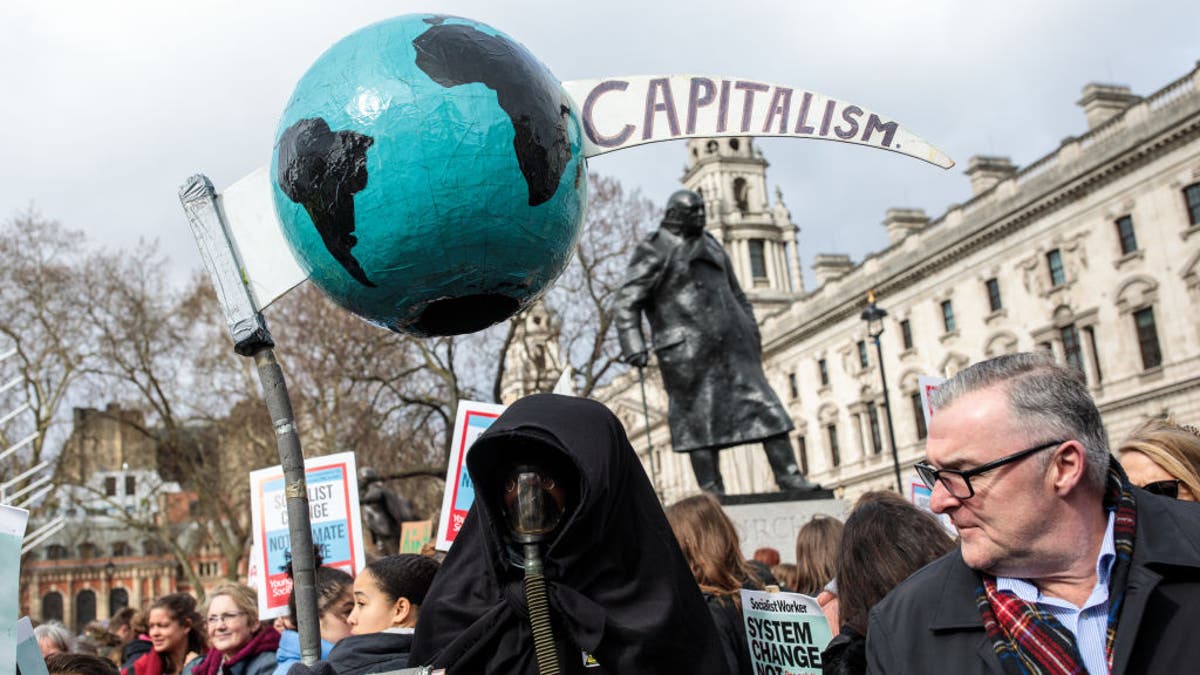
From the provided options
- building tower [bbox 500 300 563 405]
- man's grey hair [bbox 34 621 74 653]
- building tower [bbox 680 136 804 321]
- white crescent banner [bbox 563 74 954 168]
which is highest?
building tower [bbox 680 136 804 321]

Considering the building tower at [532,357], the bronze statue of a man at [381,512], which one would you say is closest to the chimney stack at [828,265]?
the building tower at [532,357]

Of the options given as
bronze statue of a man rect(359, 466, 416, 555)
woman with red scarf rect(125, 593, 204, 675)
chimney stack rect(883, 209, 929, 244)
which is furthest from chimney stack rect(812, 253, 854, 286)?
woman with red scarf rect(125, 593, 204, 675)

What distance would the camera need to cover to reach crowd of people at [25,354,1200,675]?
1.79 m

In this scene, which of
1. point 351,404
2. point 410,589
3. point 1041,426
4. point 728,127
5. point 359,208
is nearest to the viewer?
point 1041,426

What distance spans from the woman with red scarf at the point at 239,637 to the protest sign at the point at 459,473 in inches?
37.6

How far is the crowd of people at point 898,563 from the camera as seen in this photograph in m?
1.79

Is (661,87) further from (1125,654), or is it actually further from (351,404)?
(351,404)

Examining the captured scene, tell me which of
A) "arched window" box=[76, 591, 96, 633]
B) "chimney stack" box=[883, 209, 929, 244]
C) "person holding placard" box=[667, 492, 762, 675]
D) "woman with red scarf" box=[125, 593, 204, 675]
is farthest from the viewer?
"arched window" box=[76, 591, 96, 633]

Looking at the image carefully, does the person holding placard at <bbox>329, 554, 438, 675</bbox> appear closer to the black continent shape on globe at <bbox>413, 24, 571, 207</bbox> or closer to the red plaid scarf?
the black continent shape on globe at <bbox>413, 24, 571, 207</bbox>

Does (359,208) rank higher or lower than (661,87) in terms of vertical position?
lower

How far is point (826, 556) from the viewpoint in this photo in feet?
12.5

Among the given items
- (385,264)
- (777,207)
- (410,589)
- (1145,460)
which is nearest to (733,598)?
(410,589)

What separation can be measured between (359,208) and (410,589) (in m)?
1.55

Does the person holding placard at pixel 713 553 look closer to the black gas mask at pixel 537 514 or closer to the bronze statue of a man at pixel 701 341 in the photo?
the black gas mask at pixel 537 514
